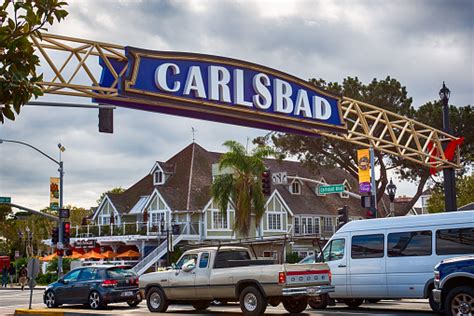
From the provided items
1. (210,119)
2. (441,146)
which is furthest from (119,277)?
(441,146)

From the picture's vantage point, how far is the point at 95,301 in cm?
2266

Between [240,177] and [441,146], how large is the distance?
22.7 metres

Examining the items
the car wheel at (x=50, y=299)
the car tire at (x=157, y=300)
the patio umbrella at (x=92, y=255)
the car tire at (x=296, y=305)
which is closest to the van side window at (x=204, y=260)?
the car tire at (x=157, y=300)

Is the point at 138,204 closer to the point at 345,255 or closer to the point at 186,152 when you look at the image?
the point at 186,152

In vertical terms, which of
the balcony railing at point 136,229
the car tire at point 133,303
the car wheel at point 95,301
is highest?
the balcony railing at point 136,229

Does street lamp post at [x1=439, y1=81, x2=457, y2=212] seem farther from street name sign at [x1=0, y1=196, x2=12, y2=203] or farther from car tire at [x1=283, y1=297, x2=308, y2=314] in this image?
street name sign at [x1=0, y1=196, x2=12, y2=203]

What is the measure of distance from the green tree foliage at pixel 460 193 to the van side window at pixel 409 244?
103 feet

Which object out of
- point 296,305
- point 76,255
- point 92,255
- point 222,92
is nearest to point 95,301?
point 296,305

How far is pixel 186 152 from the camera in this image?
2502 inches

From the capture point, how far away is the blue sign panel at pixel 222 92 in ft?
62.7

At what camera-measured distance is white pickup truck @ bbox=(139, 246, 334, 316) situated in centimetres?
1677

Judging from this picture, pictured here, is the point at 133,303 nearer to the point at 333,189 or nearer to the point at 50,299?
the point at 50,299

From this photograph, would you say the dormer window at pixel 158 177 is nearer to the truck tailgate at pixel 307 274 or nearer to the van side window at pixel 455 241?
the truck tailgate at pixel 307 274

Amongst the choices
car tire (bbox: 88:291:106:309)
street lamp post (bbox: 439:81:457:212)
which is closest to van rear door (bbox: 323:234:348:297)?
car tire (bbox: 88:291:106:309)
